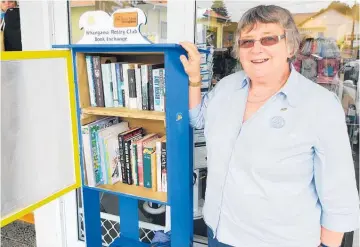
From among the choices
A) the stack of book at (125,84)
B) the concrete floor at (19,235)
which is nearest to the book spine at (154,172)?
the stack of book at (125,84)

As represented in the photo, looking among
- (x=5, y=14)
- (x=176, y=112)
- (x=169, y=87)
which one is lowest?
(x=176, y=112)

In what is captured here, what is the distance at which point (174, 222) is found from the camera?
1645mm

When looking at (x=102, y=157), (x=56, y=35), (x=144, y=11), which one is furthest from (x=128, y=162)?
(x=56, y=35)

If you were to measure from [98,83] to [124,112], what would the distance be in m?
0.23

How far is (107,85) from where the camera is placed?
5.55ft

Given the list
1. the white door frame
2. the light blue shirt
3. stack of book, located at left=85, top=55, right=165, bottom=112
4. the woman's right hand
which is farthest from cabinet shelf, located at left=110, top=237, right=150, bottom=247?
the woman's right hand

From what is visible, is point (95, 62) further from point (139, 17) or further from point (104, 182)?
point (104, 182)

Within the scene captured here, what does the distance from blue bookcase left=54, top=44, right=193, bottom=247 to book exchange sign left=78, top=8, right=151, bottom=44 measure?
41 mm

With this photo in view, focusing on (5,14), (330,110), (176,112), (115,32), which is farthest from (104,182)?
(5,14)

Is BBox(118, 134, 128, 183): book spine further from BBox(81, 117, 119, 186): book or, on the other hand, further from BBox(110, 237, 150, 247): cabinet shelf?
BBox(110, 237, 150, 247): cabinet shelf

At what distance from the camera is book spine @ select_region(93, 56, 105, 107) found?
168 centimetres

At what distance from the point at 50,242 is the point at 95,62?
1.58 m

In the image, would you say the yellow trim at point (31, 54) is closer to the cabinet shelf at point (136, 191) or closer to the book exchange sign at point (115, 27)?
the book exchange sign at point (115, 27)

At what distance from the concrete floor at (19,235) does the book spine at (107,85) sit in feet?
5.38
